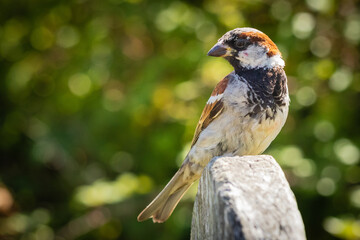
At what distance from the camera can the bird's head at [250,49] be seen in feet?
6.31

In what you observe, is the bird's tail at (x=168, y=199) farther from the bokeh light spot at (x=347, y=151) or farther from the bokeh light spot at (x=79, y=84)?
the bokeh light spot at (x=79, y=84)

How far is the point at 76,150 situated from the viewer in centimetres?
318

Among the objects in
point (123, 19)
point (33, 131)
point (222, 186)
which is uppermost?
point (123, 19)

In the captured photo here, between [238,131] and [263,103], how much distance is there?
5.7 inches

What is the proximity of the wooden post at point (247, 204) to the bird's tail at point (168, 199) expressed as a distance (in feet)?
2.66

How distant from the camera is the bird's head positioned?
192 cm

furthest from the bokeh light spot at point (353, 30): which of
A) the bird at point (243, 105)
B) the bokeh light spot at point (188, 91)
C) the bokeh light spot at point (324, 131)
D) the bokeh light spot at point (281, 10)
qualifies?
the bird at point (243, 105)

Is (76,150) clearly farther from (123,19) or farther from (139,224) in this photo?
(123,19)

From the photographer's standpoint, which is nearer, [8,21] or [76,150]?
[76,150]

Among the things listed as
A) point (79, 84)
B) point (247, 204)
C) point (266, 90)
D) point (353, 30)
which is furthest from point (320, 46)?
point (247, 204)

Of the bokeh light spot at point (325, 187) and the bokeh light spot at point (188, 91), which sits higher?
the bokeh light spot at point (188, 91)

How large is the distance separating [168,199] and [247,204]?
1.12 metres

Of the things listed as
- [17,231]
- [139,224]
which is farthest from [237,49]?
[17,231]

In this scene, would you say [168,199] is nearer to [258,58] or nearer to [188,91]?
[258,58]
